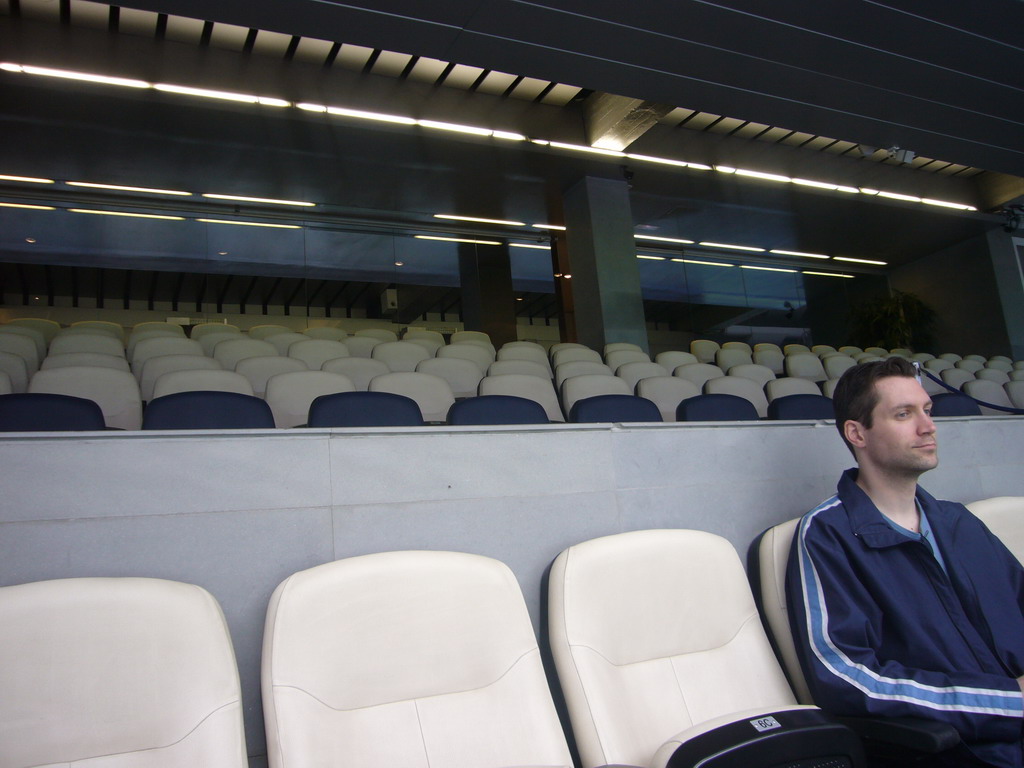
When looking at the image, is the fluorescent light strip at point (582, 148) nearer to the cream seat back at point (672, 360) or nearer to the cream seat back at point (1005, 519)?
the cream seat back at point (672, 360)

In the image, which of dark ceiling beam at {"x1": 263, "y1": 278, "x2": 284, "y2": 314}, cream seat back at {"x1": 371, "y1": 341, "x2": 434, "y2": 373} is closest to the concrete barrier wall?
cream seat back at {"x1": 371, "y1": 341, "x2": 434, "y2": 373}

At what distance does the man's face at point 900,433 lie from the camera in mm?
1873

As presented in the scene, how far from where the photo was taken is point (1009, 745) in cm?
150

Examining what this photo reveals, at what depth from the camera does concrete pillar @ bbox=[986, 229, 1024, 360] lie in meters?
11.1

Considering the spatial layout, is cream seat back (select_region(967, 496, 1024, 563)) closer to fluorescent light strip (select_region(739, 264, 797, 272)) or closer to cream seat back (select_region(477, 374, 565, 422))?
cream seat back (select_region(477, 374, 565, 422))

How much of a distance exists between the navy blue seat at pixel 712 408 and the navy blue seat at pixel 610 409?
0.60ft

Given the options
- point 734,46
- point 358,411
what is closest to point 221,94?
point 734,46

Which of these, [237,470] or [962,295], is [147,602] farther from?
[962,295]

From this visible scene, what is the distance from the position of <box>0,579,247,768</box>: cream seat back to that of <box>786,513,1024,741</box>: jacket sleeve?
4.11ft

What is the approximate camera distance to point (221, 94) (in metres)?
6.31

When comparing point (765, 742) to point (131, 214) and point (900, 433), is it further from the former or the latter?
point (131, 214)

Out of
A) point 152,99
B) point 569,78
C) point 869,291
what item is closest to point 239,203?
point 152,99

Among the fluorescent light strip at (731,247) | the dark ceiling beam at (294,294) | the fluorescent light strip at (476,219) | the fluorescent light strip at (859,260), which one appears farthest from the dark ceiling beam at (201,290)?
the fluorescent light strip at (859,260)

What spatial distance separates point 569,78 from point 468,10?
45.2 inches
